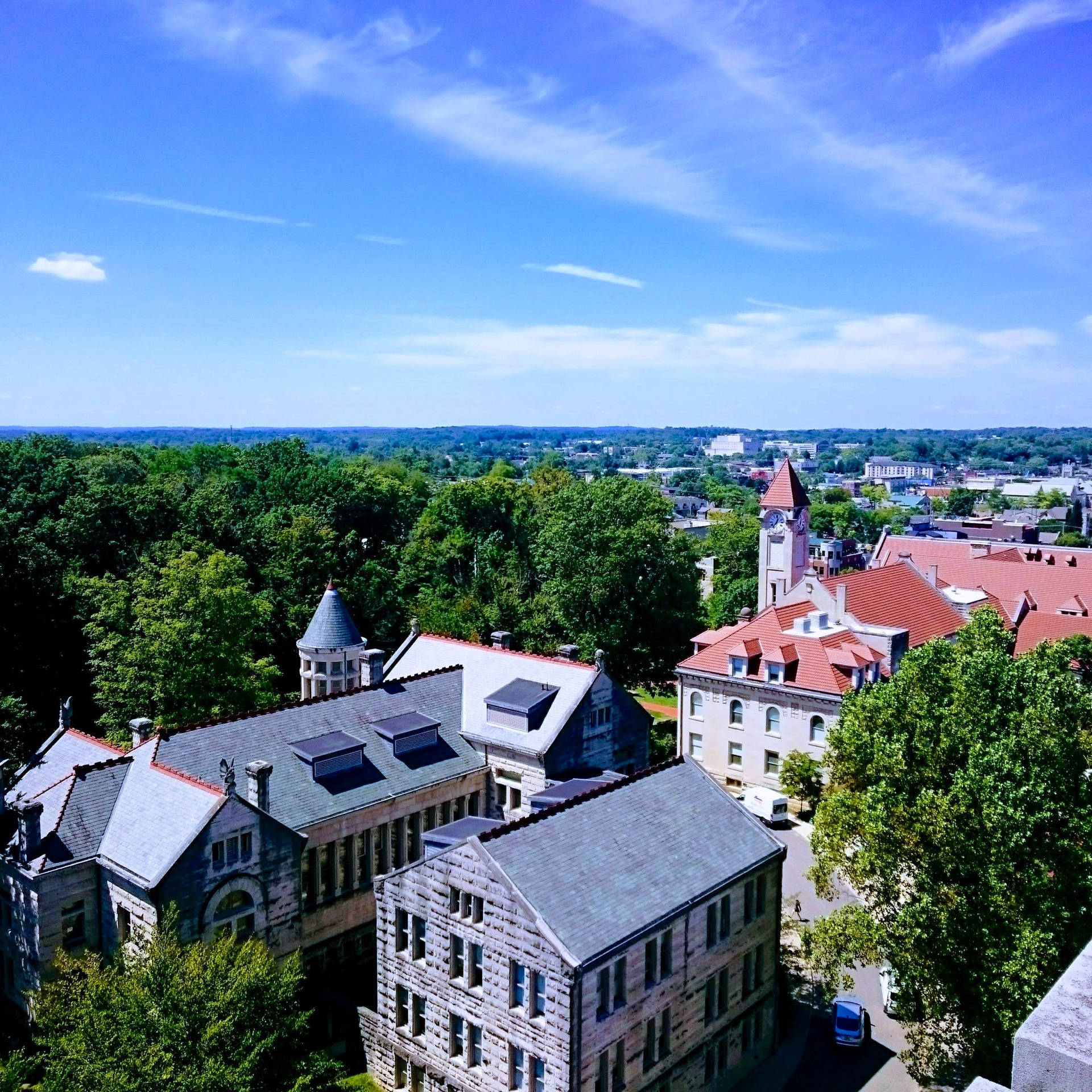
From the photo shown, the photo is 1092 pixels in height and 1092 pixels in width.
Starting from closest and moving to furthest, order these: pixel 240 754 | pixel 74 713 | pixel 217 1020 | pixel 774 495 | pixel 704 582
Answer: pixel 217 1020
pixel 240 754
pixel 74 713
pixel 774 495
pixel 704 582

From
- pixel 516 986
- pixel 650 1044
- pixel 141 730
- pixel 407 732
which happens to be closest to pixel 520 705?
pixel 407 732

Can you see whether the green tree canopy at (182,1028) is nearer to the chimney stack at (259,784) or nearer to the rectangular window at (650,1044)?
the chimney stack at (259,784)

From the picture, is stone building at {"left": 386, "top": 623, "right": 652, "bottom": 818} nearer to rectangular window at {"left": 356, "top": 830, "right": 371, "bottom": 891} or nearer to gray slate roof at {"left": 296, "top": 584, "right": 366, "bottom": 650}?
rectangular window at {"left": 356, "top": 830, "right": 371, "bottom": 891}

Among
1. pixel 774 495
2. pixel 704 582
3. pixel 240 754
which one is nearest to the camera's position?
pixel 240 754

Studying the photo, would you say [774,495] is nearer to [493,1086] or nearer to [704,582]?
[493,1086]

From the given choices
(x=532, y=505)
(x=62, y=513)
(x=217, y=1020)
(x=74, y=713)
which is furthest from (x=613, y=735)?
(x=532, y=505)

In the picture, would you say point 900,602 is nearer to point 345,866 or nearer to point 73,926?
point 345,866

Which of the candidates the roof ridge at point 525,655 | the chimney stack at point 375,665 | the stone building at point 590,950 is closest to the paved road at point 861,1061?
the stone building at point 590,950
